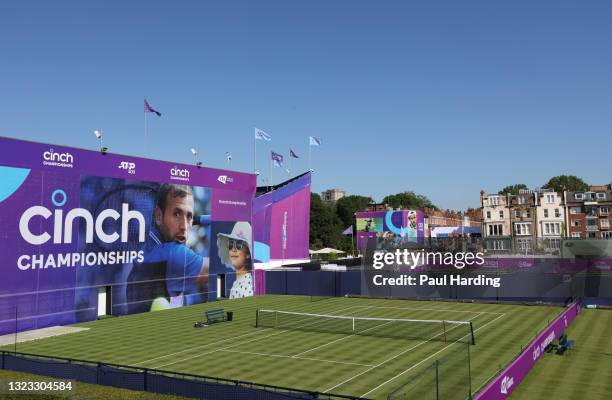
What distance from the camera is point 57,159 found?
4281 centimetres

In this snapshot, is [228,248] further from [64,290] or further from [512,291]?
[512,291]

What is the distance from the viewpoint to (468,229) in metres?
124

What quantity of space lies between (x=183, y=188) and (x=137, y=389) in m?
34.6

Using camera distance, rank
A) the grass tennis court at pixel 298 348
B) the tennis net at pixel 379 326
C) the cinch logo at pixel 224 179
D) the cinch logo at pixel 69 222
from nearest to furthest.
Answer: the grass tennis court at pixel 298 348 → the tennis net at pixel 379 326 → the cinch logo at pixel 69 222 → the cinch logo at pixel 224 179

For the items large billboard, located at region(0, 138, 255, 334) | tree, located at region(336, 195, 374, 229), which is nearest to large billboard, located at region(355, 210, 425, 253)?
tree, located at region(336, 195, 374, 229)

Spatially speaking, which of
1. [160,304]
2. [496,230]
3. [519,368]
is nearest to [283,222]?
[160,304]

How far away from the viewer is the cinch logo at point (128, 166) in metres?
48.6

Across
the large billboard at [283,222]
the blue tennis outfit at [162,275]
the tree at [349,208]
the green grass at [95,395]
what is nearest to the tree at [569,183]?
the tree at [349,208]

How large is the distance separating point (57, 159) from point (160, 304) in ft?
56.3

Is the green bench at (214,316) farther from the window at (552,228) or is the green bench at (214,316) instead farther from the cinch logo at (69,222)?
the window at (552,228)

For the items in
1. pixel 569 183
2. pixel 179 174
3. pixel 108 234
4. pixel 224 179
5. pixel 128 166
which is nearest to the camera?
pixel 108 234

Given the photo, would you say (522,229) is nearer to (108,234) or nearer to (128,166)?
(128,166)

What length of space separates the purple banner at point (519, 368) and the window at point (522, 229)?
76.6 metres

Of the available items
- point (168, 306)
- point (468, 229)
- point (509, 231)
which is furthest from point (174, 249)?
point (468, 229)
